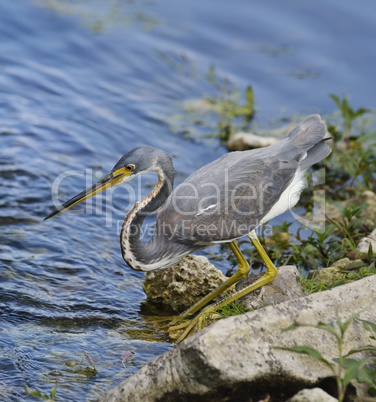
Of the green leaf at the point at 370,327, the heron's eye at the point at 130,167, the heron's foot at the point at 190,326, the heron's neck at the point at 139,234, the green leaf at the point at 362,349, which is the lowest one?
the heron's foot at the point at 190,326

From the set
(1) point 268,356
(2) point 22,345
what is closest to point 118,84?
(2) point 22,345

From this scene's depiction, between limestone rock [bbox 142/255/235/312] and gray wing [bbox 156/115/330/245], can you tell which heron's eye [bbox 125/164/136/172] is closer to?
gray wing [bbox 156/115/330/245]

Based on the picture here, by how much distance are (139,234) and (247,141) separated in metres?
3.13

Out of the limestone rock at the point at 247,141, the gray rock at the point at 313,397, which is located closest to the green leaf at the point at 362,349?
the gray rock at the point at 313,397

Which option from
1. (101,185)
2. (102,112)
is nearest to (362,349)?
(101,185)

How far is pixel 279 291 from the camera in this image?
182 inches

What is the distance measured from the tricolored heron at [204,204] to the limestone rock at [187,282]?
18cm

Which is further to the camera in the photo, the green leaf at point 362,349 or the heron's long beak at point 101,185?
the heron's long beak at point 101,185

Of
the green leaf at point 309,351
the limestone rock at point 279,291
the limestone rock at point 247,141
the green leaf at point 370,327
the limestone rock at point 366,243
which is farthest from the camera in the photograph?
the limestone rock at point 247,141

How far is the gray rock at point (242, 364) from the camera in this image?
3.37 metres

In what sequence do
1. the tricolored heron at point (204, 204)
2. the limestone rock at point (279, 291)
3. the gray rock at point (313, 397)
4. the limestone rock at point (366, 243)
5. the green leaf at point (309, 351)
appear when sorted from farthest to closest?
the limestone rock at point (366, 243), the tricolored heron at point (204, 204), the limestone rock at point (279, 291), the green leaf at point (309, 351), the gray rock at point (313, 397)

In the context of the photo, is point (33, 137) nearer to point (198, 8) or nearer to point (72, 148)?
point (72, 148)

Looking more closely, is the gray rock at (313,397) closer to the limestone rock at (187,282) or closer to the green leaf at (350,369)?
the green leaf at (350,369)

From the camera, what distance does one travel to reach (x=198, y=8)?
10773 mm
